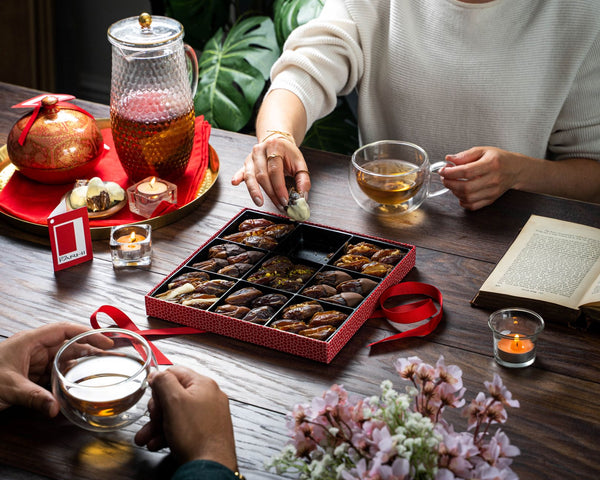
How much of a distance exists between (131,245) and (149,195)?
0.17 m

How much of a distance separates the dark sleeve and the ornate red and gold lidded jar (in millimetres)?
873

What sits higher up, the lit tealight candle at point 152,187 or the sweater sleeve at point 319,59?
the sweater sleeve at point 319,59

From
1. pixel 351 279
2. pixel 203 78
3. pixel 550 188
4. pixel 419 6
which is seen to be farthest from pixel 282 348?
pixel 203 78

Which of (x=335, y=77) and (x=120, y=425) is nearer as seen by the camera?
(x=120, y=425)

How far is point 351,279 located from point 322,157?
53 centimetres

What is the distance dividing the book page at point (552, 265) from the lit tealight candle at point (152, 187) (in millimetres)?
649

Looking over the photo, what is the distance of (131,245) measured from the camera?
1.29m

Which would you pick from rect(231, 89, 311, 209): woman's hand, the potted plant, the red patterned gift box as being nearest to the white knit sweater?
rect(231, 89, 311, 209): woman's hand

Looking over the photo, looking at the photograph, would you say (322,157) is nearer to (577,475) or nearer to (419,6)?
(419,6)

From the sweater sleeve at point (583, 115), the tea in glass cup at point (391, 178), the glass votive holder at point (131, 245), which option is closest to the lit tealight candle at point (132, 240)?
the glass votive holder at point (131, 245)

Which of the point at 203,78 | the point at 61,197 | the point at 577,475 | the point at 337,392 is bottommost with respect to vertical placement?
the point at 203,78

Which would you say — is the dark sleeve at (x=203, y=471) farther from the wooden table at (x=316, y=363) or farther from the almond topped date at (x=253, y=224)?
the almond topped date at (x=253, y=224)

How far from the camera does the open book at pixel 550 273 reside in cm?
117

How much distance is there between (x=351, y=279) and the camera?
1208 mm
